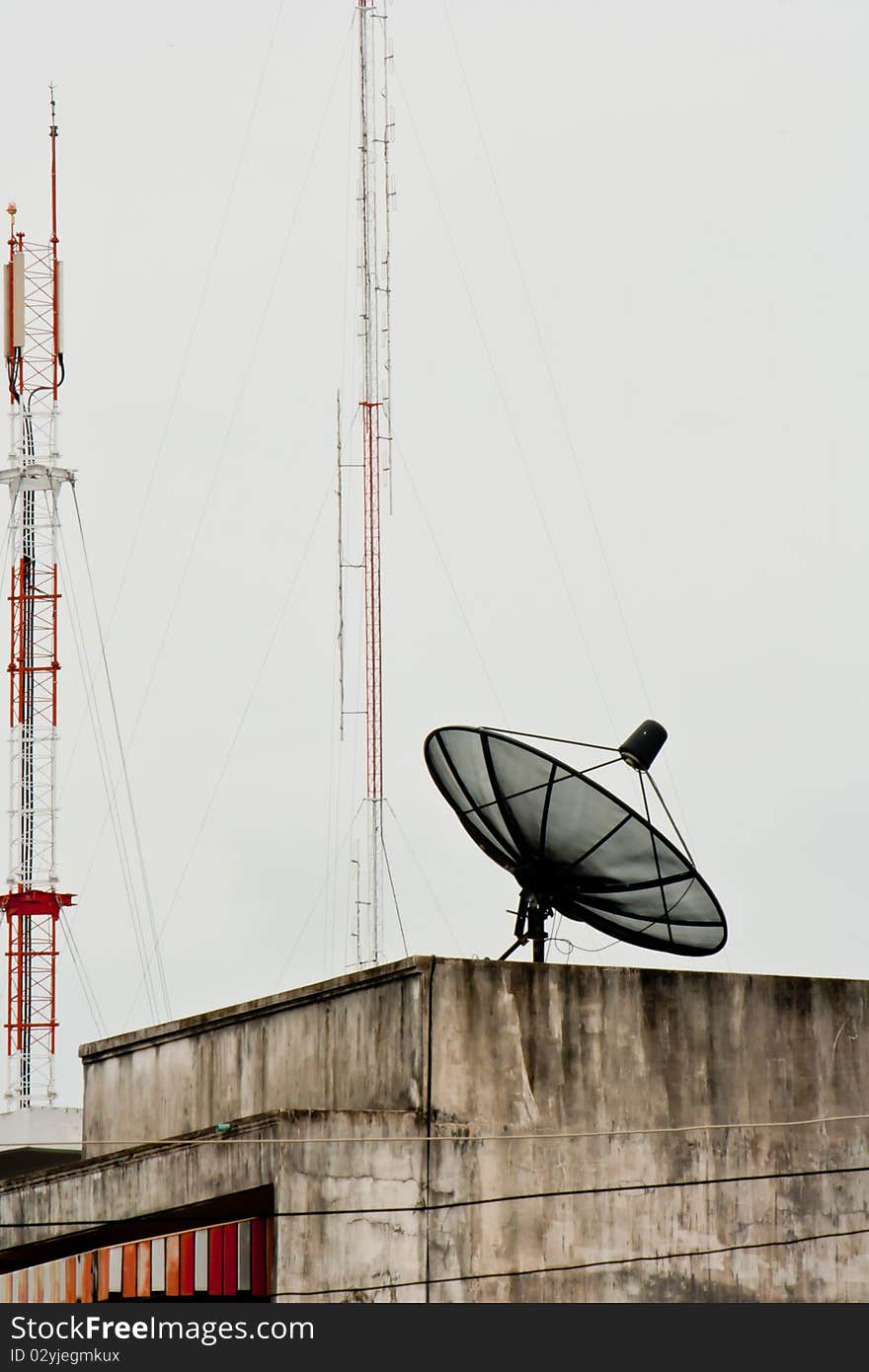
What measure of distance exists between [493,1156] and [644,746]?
16.6 feet

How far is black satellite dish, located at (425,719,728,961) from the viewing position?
2506 cm

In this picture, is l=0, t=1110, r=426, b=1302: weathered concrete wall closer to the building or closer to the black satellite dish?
the building

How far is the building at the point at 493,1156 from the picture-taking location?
72.9 feet

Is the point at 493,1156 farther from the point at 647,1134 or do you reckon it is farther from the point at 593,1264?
the point at 647,1134

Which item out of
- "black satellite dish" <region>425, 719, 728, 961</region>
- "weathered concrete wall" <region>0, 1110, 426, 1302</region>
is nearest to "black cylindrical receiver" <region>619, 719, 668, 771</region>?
"black satellite dish" <region>425, 719, 728, 961</region>

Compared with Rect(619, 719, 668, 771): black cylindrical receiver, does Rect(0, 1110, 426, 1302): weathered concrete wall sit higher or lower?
lower

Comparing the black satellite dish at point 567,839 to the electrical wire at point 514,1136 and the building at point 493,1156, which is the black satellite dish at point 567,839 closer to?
the building at point 493,1156

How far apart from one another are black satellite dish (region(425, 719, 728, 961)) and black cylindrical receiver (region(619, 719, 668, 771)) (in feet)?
0.04

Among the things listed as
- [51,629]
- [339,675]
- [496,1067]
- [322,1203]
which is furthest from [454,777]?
[51,629]

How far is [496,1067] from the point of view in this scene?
23250 mm

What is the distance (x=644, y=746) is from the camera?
2531 centimetres

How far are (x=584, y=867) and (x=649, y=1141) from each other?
10.5ft

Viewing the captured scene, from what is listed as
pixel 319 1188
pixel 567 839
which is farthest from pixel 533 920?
pixel 319 1188

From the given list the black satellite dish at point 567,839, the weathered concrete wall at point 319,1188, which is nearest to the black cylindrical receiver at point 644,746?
the black satellite dish at point 567,839
